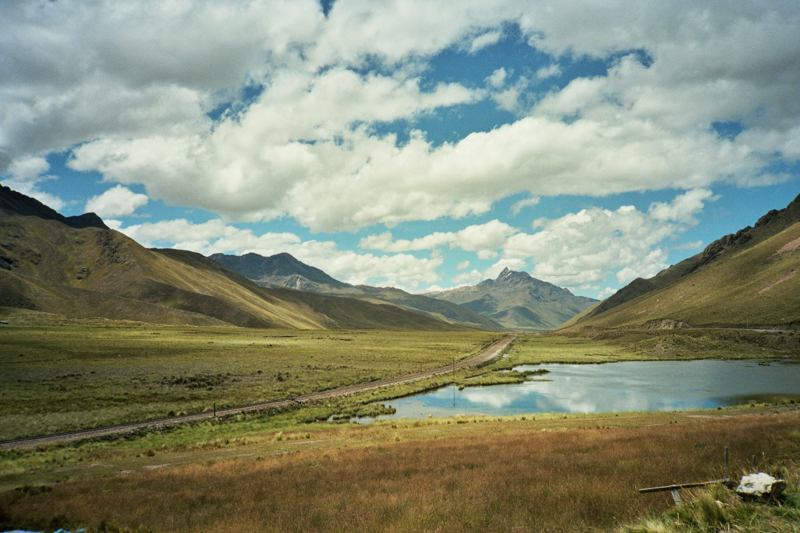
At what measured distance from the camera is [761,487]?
346 inches

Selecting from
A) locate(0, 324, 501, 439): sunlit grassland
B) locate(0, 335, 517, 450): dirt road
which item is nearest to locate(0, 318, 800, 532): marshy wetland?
locate(0, 324, 501, 439): sunlit grassland

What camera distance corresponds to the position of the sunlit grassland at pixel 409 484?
1056cm

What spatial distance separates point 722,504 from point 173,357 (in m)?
102

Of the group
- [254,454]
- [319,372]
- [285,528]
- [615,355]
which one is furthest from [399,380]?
[615,355]

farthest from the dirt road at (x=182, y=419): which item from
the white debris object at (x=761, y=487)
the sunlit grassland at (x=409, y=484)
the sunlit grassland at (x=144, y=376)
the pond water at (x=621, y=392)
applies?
the white debris object at (x=761, y=487)

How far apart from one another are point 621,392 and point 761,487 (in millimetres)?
61415

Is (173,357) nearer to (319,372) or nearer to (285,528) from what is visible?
(319,372)

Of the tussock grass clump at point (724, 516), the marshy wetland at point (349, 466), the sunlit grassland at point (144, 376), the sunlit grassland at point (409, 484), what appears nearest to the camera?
the tussock grass clump at point (724, 516)

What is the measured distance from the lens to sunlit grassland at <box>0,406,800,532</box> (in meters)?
10.6


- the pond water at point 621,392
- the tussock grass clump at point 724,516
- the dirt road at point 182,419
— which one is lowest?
the pond water at point 621,392

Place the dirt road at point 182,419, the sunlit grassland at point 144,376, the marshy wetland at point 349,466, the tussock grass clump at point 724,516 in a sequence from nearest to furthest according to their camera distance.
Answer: the tussock grass clump at point 724,516, the marshy wetland at point 349,466, the dirt road at point 182,419, the sunlit grassland at point 144,376

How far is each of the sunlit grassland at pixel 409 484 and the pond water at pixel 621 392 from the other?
25394 millimetres

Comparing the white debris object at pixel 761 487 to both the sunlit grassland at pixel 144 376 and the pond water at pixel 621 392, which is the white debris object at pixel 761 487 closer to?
the pond water at pixel 621 392

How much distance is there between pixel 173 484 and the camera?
18.0m
